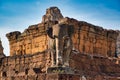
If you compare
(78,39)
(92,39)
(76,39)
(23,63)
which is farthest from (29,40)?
(23,63)

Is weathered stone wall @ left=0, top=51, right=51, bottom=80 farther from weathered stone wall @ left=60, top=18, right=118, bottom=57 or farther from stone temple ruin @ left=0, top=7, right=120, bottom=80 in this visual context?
weathered stone wall @ left=60, top=18, right=118, bottom=57

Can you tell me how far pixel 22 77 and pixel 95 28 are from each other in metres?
16.1

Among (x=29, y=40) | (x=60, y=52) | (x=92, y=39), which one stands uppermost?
(x=92, y=39)

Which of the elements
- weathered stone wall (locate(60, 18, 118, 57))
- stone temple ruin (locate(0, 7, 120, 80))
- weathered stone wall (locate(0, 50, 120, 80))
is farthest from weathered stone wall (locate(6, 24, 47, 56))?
weathered stone wall (locate(0, 50, 120, 80))

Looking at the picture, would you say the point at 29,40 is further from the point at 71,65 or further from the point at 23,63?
the point at 71,65

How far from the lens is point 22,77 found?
18.6 m

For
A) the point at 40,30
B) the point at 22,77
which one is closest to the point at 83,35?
the point at 40,30

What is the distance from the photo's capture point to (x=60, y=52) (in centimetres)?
1612

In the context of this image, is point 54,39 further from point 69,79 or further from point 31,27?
point 31,27

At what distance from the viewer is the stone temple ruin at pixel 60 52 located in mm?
16203

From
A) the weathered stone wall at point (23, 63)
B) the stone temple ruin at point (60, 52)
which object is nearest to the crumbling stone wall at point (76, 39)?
the stone temple ruin at point (60, 52)

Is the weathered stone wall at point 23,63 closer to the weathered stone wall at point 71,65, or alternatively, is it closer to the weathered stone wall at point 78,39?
the weathered stone wall at point 71,65

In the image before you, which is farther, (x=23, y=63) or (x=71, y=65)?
(x=23, y=63)

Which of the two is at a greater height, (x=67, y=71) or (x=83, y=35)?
(x=83, y=35)
